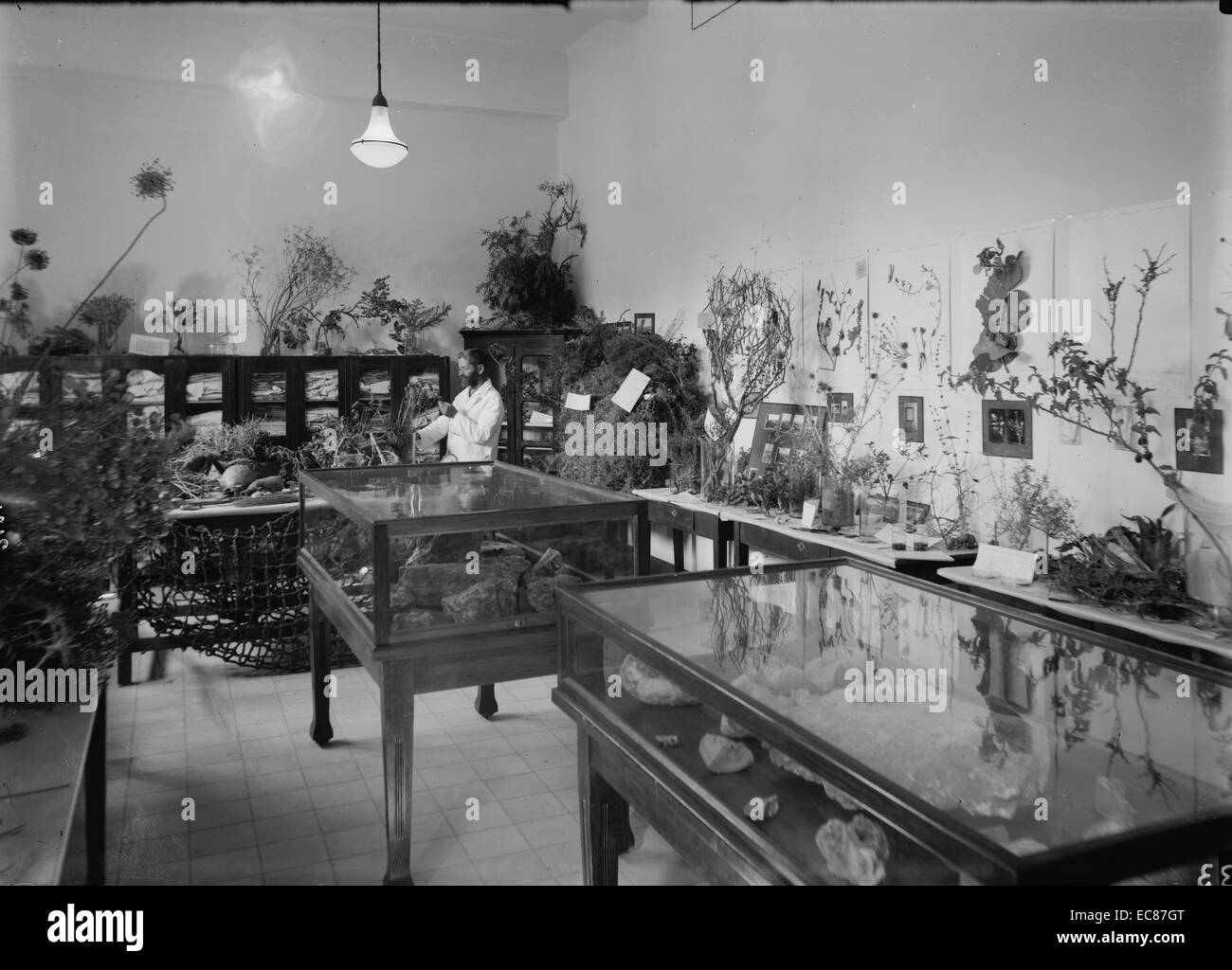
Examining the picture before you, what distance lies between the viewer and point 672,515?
21.5ft

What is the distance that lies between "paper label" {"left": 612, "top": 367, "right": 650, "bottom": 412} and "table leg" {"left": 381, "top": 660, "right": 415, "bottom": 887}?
449cm

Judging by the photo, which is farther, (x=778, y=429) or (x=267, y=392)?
(x=267, y=392)

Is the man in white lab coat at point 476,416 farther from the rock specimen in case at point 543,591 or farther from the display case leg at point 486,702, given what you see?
the rock specimen in case at point 543,591

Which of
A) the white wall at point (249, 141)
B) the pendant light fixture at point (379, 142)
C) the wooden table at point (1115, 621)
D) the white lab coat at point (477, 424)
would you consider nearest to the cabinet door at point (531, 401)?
the white wall at point (249, 141)

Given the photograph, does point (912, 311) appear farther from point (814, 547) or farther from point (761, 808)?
point (761, 808)

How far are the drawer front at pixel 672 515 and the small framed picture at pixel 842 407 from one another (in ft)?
3.55

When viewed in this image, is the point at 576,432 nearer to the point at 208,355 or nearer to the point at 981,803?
the point at 208,355

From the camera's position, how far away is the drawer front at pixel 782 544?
519 centimetres

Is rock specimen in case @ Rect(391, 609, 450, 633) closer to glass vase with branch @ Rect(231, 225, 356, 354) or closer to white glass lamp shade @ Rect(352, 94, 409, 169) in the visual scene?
white glass lamp shade @ Rect(352, 94, 409, 169)

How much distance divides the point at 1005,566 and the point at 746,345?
327 cm

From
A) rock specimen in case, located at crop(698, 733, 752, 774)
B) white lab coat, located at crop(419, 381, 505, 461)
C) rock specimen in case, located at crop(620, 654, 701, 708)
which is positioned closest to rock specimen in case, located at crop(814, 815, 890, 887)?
rock specimen in case, located at crop(698, 733, 752, 774)

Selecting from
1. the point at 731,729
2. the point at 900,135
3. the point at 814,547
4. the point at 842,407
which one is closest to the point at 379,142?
the point at 900,135

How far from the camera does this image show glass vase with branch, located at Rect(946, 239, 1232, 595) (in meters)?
3.85

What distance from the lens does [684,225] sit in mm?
8164
